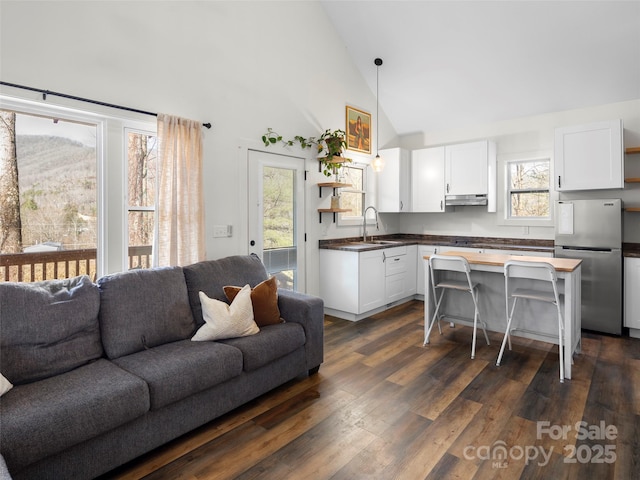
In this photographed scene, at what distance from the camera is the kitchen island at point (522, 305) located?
2.95m

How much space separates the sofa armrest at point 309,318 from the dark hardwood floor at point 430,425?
170 millimetres

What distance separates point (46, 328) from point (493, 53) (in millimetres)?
4985

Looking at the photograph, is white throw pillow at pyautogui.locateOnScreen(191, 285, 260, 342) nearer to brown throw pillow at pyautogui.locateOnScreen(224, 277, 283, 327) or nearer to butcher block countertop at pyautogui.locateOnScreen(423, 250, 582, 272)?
brown throw pillow at pyautogui.locateOnScreen(224, 277, 283, 327)

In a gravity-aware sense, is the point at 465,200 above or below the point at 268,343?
above

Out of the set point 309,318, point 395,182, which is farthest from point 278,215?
point 395,182

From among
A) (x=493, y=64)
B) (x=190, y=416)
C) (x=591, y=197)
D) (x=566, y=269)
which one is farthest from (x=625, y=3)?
(x=190, y=416)

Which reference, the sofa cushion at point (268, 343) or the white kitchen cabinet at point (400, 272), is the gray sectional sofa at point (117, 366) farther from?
the white kitchen cabinet at point (400, 272)

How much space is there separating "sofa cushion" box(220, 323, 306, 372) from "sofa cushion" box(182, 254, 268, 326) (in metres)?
0.44

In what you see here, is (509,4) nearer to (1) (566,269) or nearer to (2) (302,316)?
(1) (566,269)

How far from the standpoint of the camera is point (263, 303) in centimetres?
288

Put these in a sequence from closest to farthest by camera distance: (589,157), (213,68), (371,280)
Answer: (213,68) → (589,157) → (371,280)

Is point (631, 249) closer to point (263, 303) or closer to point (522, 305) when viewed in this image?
point (522, 305)

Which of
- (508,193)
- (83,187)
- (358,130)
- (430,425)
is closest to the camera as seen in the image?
(430,425)

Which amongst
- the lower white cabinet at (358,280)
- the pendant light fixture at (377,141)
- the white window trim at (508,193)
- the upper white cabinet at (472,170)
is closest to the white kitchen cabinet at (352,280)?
the lower white cabinet at (358,280)
